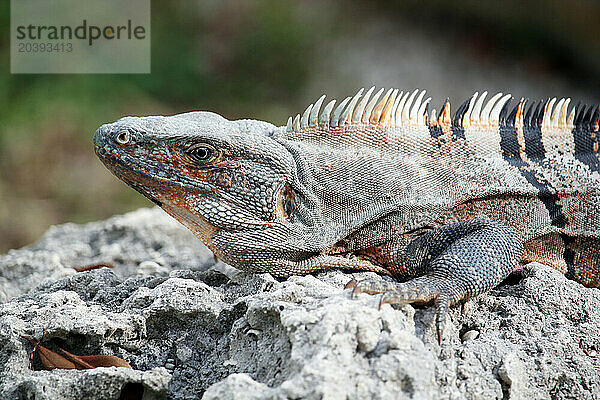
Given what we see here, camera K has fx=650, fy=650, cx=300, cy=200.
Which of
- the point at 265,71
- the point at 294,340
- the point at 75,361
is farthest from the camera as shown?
the point at 265,71

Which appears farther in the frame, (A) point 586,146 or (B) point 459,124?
(A) point 586,146

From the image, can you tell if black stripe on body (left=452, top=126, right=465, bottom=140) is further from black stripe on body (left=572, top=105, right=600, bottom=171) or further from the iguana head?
the iguana head

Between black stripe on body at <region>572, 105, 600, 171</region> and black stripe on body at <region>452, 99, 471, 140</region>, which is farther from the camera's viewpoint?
black stripe on body at <region>572, 105, 600, 171</region>

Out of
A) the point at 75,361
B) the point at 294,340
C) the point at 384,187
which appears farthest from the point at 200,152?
the point at 294,340

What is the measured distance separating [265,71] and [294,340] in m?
9.81

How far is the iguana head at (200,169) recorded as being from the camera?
3682 mm

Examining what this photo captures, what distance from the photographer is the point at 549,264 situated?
4195 millimetres

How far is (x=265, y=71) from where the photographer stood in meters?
12.1

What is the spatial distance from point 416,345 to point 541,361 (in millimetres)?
931

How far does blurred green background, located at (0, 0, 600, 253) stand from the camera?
946 centimetres

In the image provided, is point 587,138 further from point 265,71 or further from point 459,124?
point 265,71

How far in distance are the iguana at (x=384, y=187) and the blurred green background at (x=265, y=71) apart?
5720mm

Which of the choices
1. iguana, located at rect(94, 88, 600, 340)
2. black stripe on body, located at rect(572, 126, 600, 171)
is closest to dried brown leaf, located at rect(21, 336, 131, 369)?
iguana, located at rect(94, 88, 600, 340)

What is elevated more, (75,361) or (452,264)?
(452,264)
